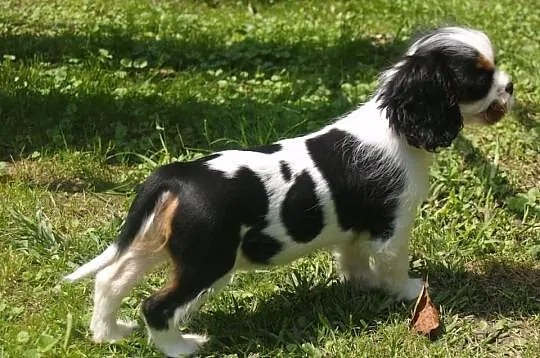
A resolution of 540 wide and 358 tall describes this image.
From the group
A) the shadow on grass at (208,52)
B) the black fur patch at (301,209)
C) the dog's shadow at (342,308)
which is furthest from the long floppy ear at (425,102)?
the shadow on grass at (208,52)

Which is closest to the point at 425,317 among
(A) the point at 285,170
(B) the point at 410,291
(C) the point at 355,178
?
(B) the point at 410,291

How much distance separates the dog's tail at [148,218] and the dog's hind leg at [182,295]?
6.4 inches

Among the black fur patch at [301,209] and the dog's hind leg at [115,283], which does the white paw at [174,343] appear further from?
the black fur patch at [301,209]

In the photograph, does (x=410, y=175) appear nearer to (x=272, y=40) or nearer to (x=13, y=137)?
(x=13, y=137)

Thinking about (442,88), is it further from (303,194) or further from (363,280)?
(363,280)

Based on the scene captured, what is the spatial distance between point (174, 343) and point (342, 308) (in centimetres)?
82

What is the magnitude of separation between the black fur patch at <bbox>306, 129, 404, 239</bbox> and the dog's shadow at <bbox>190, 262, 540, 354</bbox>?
0.44m

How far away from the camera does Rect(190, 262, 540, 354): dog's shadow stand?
365 cm

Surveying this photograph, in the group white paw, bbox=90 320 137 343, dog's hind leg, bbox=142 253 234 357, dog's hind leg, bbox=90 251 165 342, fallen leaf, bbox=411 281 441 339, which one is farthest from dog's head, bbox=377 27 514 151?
white paw, bbox=90 320 137 343

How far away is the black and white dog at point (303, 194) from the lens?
329 centimetres

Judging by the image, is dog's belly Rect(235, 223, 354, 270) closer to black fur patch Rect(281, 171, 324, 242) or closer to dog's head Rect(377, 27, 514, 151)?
black fur patch Rect(281, 171, 324, 242)

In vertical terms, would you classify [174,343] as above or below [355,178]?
below

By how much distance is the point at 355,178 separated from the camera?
3.54 metres

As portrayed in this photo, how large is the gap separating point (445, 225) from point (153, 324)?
182cm
